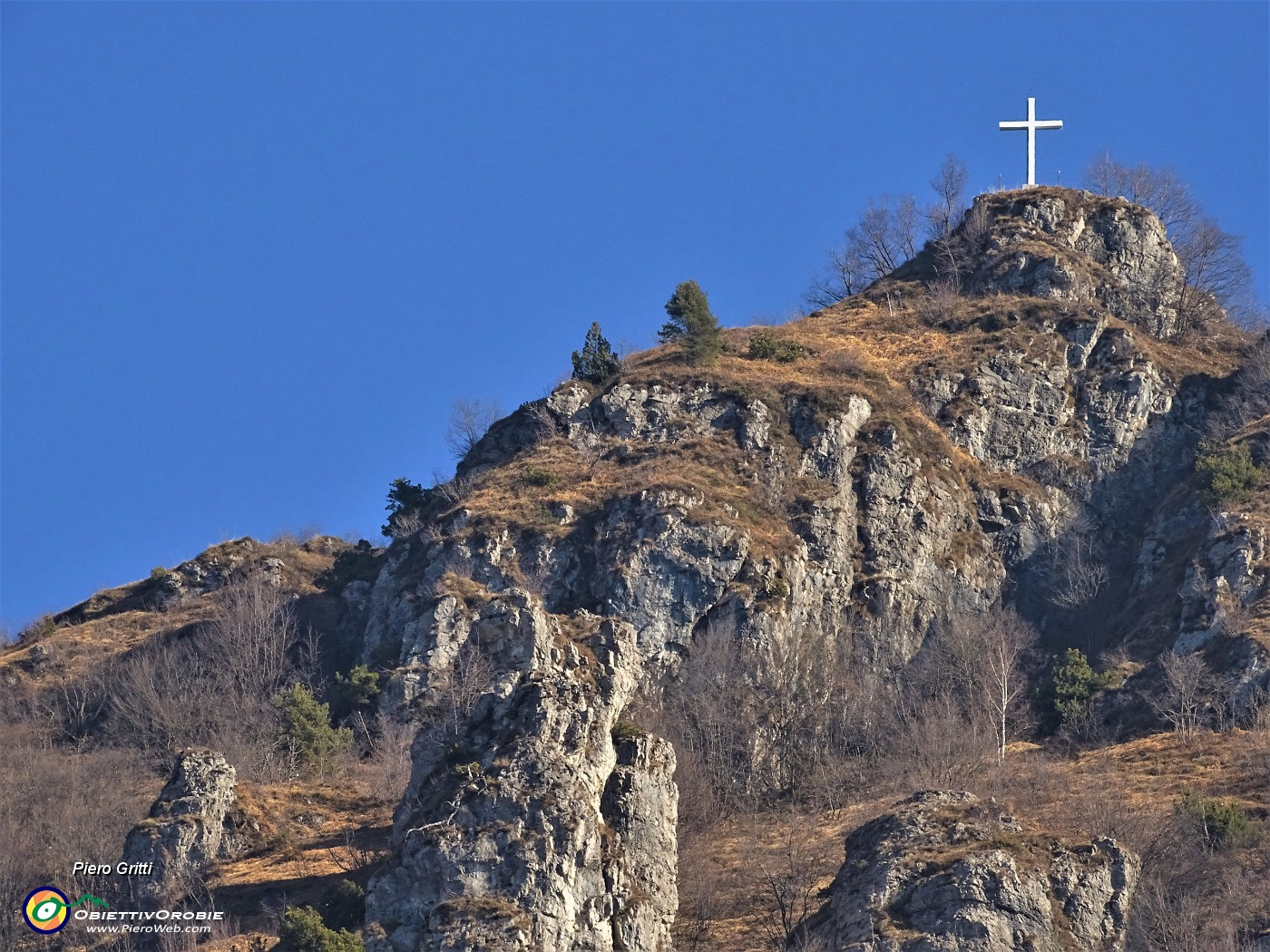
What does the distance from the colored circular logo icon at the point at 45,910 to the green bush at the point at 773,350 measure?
50.3 metres

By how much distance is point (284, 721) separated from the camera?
80.2 m

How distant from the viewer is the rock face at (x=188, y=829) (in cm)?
6469

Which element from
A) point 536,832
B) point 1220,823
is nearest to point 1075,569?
point 1220,823

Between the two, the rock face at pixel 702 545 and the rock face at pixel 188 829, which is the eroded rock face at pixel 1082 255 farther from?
the rock face at pixel 188 829

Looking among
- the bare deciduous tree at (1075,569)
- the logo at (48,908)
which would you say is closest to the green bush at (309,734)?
the logo at (48,908)

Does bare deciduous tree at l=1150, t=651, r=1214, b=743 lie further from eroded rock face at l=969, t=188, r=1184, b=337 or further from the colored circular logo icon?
the colored circular logo icon

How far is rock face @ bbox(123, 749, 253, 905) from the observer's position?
64688 mm

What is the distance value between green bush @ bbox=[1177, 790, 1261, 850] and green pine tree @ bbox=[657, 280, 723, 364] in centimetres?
4308

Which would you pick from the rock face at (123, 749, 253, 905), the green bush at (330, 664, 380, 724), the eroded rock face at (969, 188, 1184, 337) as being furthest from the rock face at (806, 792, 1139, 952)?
the eroded rock face at (969, 188, 1184, 337)

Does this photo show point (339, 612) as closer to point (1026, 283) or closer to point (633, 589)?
point (633, 589)

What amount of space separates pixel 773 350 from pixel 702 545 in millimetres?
19844

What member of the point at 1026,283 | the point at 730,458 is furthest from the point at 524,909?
the point at 1026,283

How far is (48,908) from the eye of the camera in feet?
209

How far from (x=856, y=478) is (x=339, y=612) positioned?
23.6 metres
